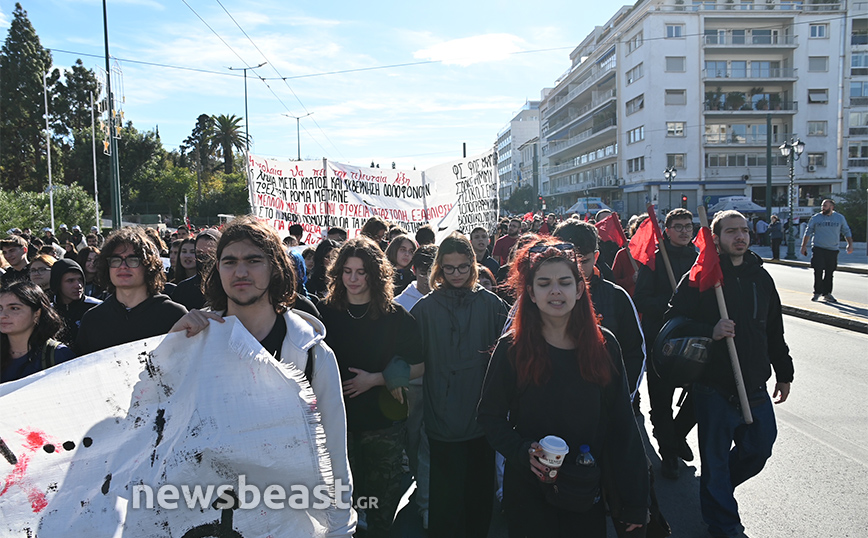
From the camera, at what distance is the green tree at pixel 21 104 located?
145 feet

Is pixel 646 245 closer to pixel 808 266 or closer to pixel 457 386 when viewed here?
pixel 457 386

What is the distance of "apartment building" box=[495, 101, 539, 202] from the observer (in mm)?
115875

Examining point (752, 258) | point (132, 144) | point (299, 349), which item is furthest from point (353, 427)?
point (132, 144)

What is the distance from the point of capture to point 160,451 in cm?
196

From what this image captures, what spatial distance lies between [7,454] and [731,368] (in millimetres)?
3757

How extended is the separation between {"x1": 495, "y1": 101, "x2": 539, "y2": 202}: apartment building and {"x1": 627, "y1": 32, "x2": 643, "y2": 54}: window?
5099 cm

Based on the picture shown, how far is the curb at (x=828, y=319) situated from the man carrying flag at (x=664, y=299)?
5830mm

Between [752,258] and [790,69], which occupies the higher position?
[790,69]

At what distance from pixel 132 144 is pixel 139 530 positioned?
63525 mm

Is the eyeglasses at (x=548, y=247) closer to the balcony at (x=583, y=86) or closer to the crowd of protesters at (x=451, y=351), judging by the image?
the crowd of protesters at (x=451, y=351)

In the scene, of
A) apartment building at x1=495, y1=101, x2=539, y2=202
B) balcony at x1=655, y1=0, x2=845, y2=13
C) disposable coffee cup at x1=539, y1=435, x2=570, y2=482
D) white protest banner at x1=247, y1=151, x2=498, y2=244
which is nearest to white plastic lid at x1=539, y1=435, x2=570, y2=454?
disposable coffee cup at x1=539, y1=435, x2=570, y2=482

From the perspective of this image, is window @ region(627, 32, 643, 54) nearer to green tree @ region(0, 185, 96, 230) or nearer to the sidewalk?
the sidewalk

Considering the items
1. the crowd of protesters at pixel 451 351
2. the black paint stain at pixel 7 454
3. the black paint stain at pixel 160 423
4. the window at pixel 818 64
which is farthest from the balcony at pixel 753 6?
the black paint stain at pixel 7 454

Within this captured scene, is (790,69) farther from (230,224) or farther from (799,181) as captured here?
(230,224)
